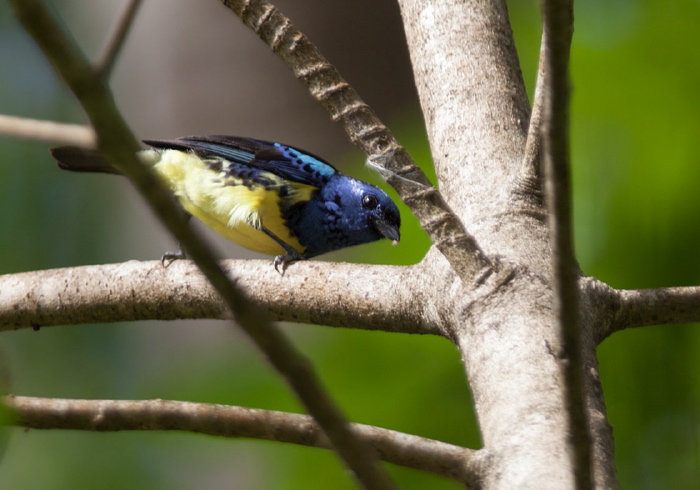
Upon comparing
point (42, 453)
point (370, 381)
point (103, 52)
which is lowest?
point (42, 453)

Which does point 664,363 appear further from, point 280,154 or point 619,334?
point 280,154

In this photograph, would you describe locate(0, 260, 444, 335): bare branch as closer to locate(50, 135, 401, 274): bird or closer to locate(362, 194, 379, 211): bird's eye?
locate(50, 135, 401, 274): bird

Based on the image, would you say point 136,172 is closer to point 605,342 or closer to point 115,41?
point 115,41

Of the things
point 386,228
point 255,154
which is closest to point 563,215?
point 386,228

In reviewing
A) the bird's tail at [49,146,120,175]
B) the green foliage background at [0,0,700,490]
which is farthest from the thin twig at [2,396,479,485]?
the bird's tail at [49,146,120,175]

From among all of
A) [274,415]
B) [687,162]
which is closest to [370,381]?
[687,162]

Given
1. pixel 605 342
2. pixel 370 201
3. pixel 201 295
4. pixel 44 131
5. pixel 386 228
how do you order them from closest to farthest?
1. pixel 44 131
2. pixel 201 295
3. pixel 605 342
4. pixel 386 228
5. pixel 370 201
